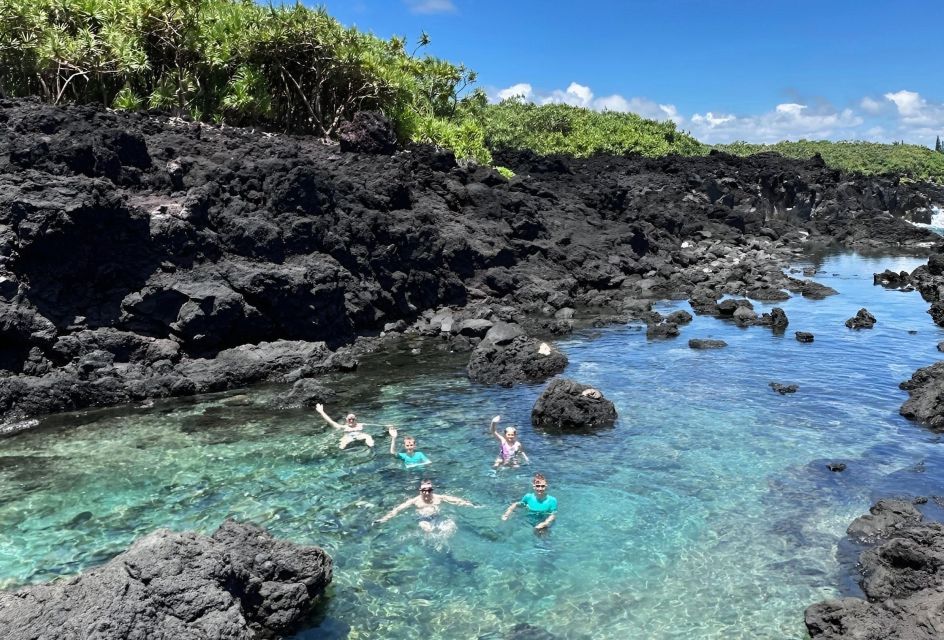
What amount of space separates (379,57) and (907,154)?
12503 cm

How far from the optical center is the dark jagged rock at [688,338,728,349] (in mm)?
28922

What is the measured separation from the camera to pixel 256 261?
2697 centimetres

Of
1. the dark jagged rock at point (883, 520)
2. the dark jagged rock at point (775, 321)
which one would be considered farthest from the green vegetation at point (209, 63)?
the dark jagged rock at point (883, 520)

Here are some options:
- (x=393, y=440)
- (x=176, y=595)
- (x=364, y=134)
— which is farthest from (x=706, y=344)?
(x=176, y=595)

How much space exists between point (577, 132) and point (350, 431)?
89.3 meters

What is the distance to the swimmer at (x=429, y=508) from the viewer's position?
554 inches

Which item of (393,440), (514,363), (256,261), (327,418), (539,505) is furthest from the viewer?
(256,261)

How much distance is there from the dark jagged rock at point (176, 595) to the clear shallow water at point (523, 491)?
828 mm

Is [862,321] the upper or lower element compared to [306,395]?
upper

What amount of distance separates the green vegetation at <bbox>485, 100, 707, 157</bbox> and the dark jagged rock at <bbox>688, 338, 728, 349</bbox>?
59484 millimetres

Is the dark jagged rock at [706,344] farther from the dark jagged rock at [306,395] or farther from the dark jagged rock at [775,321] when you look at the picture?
the dark jagged rock at [306,395]

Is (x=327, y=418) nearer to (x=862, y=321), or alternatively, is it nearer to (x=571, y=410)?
(x=571, y=410)

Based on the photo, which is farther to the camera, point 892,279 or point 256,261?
point 892,279

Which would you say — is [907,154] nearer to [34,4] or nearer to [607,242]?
[607,242]
